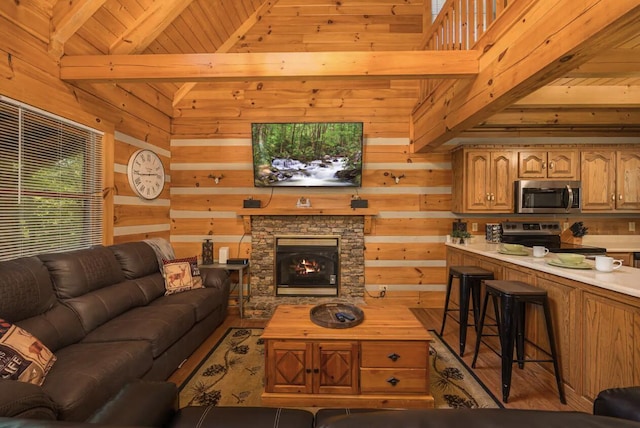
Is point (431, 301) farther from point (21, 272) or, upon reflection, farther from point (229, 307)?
point (21, 272)

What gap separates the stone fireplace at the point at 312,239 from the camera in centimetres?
420

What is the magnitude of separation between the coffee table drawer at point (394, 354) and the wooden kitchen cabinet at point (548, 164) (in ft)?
10.6

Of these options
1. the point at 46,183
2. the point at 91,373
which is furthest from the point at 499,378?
the point at 46,183

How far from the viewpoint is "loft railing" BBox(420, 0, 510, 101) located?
2389 millimetres

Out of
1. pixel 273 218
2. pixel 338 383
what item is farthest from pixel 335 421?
pixel 273 218

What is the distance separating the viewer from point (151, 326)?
2.28 metres

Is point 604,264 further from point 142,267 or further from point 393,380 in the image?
point 142,267

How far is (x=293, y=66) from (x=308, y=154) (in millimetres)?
1736

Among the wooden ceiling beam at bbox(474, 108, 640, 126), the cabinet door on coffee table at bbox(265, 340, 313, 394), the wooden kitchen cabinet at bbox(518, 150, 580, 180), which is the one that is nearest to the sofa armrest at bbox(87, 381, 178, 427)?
the cabinet door on coffee table at bbox(265, 340, 313, 394)

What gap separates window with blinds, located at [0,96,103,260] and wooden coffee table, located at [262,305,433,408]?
2182 mm

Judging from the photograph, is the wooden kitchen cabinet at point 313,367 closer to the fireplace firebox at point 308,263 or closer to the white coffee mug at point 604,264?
the white coffee mug at point 604,264

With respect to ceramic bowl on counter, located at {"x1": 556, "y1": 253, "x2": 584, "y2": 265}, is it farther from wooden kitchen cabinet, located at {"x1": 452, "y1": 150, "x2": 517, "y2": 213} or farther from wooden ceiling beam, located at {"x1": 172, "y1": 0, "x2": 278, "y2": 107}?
wooden ceiling beam, located at {"x1": 172, "y1": 0, "x2": 278, "y2": 107}

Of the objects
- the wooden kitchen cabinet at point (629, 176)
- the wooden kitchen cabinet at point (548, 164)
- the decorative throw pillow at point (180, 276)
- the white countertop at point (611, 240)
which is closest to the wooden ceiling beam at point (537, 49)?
the wooden kitchen cabinet at point (548, 164)

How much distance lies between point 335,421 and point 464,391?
2.25 m
